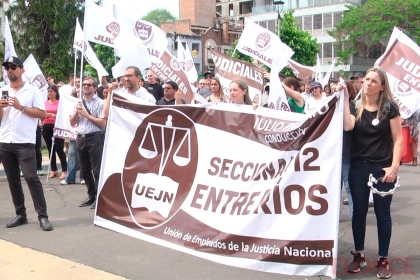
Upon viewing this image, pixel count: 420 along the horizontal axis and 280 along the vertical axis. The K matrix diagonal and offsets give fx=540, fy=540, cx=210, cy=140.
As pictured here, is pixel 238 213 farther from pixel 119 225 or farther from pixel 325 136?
pixel 119 225

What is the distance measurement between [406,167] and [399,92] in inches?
171

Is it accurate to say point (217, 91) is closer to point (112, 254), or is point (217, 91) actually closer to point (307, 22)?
point (112, 254)

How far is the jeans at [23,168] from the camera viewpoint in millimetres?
6266

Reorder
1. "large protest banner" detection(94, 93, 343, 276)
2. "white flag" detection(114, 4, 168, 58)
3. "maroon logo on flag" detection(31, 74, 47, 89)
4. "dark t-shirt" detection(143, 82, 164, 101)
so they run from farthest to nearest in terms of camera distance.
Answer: "maroon logo on flag" detection(31, 74, 47, 89) < "dark t-shirt" detection(143, 82, 164, 101) < "white flag" detection(114, 4, 168, 58) < "large protest banner" detection(94, 93, 343, 276)

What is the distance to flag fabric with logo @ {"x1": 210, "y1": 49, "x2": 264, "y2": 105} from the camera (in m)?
8.97

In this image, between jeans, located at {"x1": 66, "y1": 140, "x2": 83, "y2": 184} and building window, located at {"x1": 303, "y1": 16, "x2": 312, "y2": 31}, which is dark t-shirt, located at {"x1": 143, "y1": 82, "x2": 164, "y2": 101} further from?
building window, located at {"x1": 303, "y1": 16, "x2": 312, "y2": 31}

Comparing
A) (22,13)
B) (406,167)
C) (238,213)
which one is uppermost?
(22,13)

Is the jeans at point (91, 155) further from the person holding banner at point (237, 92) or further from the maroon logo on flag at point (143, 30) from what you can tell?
the maroon logo on flag at point (143, 30)

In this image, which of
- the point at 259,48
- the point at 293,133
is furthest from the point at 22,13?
the point at 293,133

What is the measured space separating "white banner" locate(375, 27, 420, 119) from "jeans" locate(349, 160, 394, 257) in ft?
7.30

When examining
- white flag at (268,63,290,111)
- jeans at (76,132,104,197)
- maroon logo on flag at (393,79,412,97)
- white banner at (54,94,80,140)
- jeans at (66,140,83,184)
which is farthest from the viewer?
A: white banner at (54,94,80,140)

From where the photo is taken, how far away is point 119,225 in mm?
5797

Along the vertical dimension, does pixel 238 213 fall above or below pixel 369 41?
below

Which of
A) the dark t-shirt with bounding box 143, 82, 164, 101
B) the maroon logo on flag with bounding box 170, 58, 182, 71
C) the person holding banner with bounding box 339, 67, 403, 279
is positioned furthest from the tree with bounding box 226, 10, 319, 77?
the person holding banner with bounding box 339, 67, 403, 279
